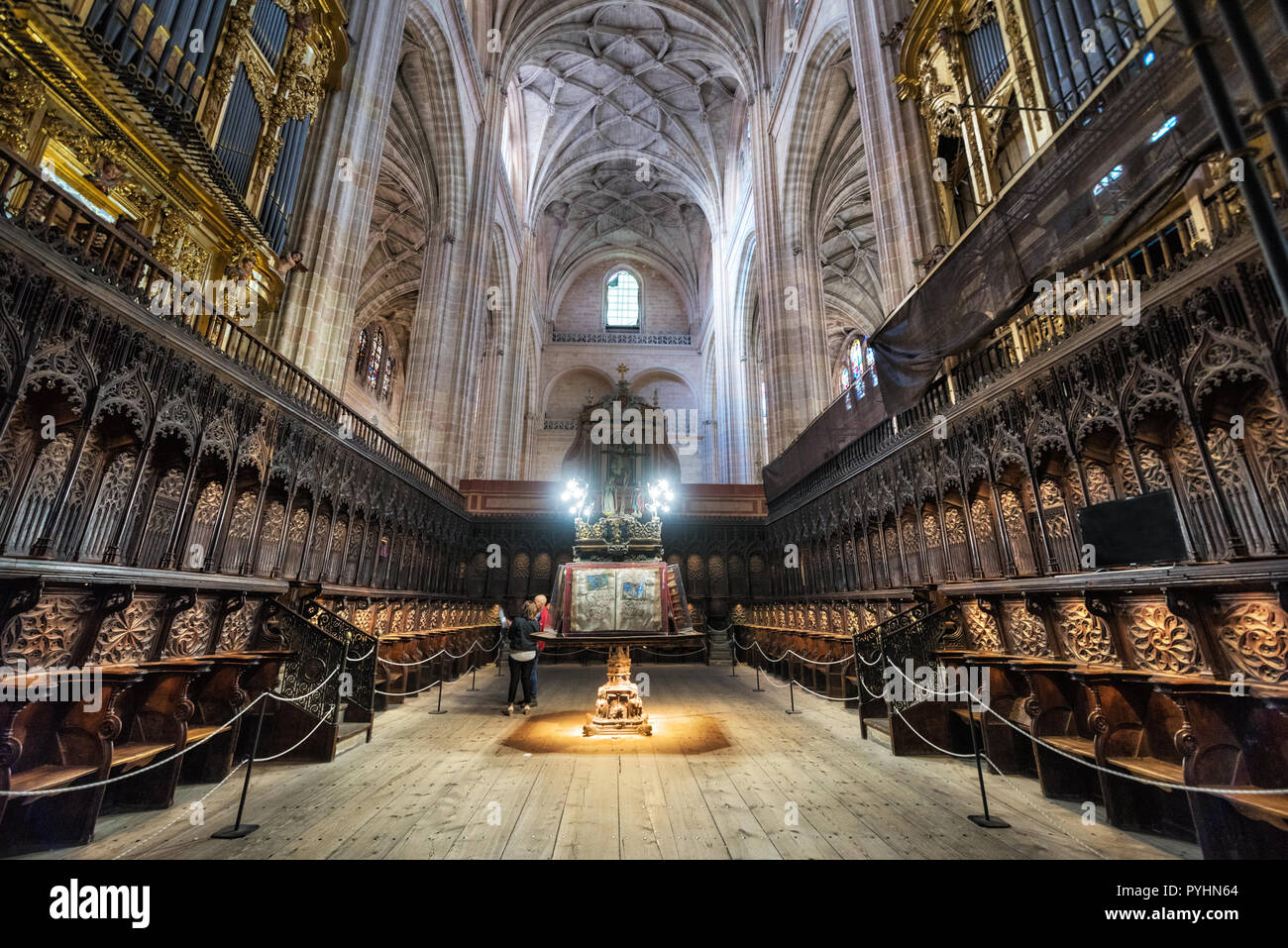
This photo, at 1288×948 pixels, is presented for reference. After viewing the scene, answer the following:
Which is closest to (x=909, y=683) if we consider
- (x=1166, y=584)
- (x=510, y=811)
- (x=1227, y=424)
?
(x=1166, y=584)

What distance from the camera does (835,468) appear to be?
9.68m

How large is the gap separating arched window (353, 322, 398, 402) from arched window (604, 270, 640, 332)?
41.4ft

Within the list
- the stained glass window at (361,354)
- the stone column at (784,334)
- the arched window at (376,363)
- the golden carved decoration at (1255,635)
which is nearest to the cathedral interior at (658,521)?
the golden carved decoration at (1255,635)

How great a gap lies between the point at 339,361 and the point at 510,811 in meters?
7.59

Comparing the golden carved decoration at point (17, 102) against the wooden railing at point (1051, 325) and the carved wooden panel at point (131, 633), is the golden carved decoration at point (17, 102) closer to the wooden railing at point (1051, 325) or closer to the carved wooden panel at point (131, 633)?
the carved wooden panel at point (131, 633)

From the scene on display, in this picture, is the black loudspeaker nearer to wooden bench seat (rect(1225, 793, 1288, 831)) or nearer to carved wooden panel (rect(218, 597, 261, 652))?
wooden bench seat (rect(1225, 793, 1288, 831))

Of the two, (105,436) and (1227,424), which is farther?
(105,436)

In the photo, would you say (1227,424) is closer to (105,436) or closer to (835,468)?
(835,468)

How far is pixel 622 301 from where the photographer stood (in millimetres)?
31781

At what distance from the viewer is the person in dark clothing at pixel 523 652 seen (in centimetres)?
572

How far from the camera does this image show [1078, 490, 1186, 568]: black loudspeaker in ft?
11.6

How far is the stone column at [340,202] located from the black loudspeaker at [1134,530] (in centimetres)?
934
